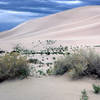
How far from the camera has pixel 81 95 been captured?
695cm

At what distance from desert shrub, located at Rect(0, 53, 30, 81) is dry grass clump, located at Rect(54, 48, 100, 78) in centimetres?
106

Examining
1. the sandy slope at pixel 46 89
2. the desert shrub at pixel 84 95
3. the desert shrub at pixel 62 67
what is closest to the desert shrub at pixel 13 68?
the sandy slope at pixel 46 89

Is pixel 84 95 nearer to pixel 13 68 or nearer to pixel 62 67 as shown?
pixel 62 67

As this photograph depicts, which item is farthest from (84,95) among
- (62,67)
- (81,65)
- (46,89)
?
(62,67)

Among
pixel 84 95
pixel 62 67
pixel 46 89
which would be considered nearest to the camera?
pixel 84 95

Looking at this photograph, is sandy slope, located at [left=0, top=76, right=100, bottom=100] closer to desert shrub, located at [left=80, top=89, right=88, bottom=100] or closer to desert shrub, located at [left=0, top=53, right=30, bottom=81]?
desert shrub, located at [left=80, top=89, right=88, bottom=100]

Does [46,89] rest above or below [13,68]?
below

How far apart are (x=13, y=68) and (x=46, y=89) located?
1.82 meters

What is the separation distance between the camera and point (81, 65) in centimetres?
845

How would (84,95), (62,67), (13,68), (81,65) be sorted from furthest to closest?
(62,67), (13,68), (81,65), (84,95)

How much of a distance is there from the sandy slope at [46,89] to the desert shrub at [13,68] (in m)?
0.33

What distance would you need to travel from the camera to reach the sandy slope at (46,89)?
712 cm

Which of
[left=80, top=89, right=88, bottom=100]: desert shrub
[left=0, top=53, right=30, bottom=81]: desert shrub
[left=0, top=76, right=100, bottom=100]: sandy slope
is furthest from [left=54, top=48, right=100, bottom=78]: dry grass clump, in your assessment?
[left=80, top=89, right=88, bottom=100]: desert shrub

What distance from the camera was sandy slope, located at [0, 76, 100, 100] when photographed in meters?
7.12
